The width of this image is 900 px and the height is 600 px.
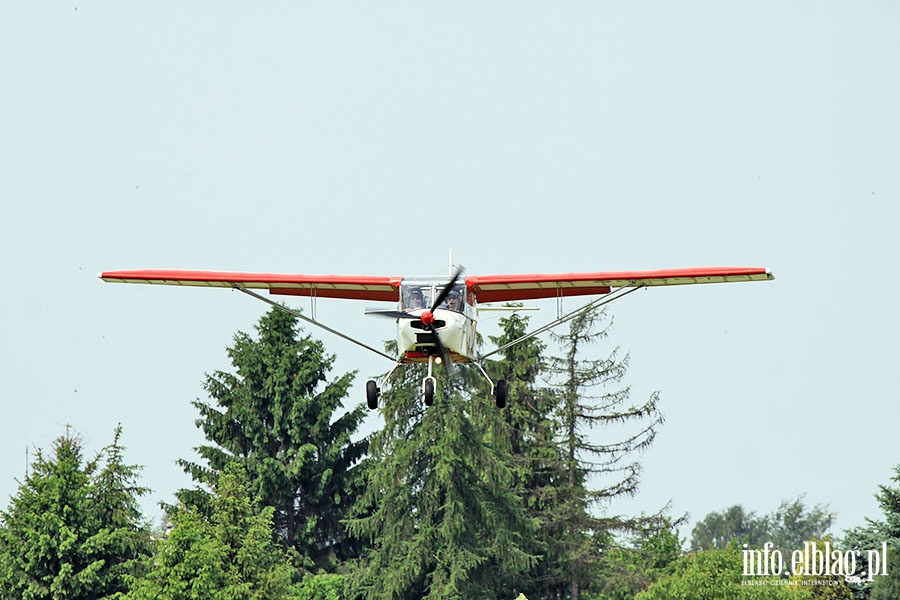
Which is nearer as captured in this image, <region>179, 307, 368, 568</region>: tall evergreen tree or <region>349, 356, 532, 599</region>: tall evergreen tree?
<region>349, 356, 532, 599</region>: tall evergreen tree

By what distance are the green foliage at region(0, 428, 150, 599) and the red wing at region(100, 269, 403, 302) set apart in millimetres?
21208

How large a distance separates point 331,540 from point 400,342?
40444mm

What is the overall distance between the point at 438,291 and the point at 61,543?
2944 cm

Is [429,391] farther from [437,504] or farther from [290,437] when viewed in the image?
[290,437]

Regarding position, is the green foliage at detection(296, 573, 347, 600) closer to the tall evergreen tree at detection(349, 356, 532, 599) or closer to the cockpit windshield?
the tall evergreen tree at detection(349, 356, 532, 599)

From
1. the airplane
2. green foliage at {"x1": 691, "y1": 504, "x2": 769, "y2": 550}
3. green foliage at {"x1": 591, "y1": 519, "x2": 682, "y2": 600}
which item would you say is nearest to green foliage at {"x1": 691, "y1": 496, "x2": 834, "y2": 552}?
green foliage at {"x1": 691, "y1": 504, "x2": 769, "y2": 550}

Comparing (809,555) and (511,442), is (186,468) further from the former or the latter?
(809,555)

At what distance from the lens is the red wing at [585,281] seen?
30.8m

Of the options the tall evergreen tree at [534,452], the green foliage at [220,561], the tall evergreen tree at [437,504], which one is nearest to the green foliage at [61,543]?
the green foliage at [220,561]

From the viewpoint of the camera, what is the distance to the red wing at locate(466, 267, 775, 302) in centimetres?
3075

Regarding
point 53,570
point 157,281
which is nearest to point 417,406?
point 53,570

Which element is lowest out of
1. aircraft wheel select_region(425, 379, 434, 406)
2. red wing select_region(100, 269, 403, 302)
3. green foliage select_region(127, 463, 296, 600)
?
green foliage select_region(127, 463, 296, 600)

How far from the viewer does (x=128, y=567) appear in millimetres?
54406

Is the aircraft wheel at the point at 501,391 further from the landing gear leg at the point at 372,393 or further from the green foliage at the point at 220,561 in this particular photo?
the green foliage at the point at 220,561
